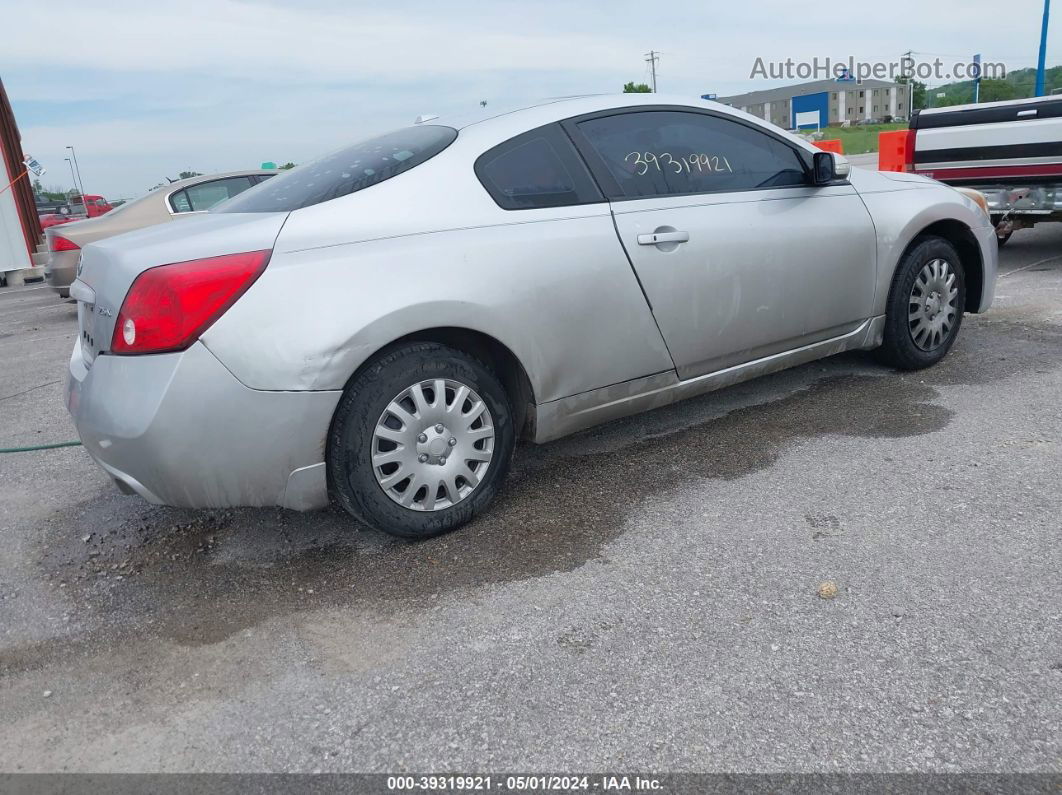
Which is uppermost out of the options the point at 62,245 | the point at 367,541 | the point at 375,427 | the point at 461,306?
the point at 461,306

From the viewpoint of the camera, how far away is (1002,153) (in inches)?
297

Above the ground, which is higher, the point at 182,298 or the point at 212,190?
the point at 212,190

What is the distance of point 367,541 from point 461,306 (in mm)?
966

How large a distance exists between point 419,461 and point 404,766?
1.17 metres

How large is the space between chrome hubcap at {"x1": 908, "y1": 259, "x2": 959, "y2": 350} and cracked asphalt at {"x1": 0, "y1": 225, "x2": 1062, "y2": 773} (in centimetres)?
69

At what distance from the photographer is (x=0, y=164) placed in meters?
14.4

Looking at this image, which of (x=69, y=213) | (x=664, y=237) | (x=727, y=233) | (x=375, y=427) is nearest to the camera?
(x=375, y=427)

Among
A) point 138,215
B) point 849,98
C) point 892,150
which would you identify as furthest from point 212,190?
point 849,98

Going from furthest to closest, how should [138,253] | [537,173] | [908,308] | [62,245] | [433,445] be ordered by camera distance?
[62,245], [908,308], [537,173], [433,445], [138,253]

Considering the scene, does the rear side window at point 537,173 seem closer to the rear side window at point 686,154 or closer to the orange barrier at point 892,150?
the rear side window at point 686,154

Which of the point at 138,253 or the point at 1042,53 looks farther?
the point at 1042,53

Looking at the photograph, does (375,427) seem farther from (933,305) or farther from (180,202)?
(180,202)

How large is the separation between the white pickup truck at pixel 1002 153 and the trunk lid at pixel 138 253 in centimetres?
706

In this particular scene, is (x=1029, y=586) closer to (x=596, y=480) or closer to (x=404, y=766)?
(x=596, y=480)
